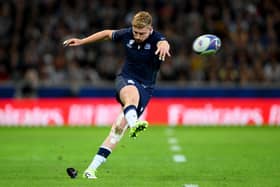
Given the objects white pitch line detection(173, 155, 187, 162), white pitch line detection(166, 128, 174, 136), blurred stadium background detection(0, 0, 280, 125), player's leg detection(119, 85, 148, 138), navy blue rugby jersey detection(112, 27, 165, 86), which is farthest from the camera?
blurred stadium background detection(0, 0, 280, 125)

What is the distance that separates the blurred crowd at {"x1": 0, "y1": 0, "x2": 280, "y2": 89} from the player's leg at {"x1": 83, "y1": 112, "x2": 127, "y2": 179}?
46.1 ft

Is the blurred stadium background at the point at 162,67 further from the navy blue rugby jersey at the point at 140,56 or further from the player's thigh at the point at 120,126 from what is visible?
the player's thigh at the point at 120,126

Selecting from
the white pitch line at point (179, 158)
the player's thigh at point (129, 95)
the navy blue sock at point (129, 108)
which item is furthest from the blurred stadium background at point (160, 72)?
the navy blue sock at point (129, 108)

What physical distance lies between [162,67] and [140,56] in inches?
563

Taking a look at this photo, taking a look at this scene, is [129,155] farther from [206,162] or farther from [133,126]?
[133,126]

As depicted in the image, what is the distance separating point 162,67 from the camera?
2419 centimetres

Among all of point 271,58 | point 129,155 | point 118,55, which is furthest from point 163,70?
point 129,155

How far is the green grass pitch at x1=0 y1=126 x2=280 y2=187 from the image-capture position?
9.28m

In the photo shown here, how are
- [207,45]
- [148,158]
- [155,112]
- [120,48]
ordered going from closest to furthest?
[207,45] < [148,158] < [155,112] < [120,48]

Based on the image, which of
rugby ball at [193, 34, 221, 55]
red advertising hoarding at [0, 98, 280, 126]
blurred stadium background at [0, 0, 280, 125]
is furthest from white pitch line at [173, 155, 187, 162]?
blurred stadium background at [0, 0, 280, 125]

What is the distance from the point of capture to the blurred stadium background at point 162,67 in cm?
2361

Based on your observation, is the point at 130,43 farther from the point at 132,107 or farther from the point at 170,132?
the point at 170,132

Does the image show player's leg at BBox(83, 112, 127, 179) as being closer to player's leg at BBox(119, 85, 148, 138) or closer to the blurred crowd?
player's leg at BBox(119, 85, 148, 138)

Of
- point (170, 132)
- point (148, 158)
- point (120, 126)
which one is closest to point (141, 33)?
point (120, 126)
